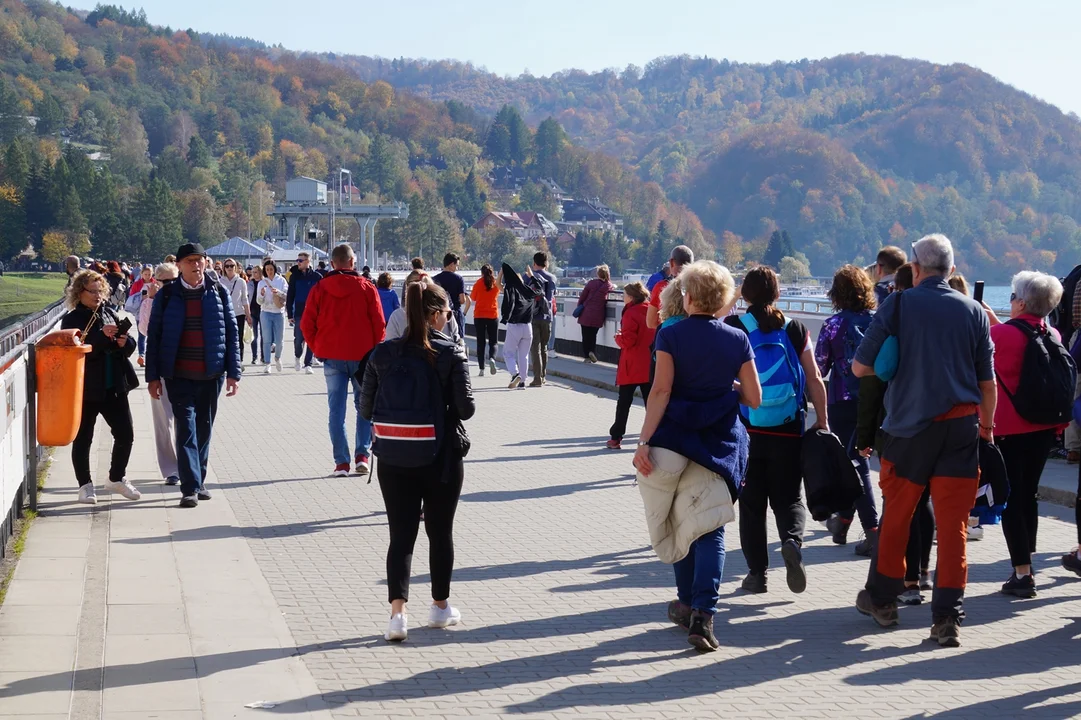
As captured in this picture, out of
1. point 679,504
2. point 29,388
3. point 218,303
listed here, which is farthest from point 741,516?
point 29,388

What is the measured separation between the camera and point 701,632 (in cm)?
589

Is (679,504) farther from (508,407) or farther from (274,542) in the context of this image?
(508,407)

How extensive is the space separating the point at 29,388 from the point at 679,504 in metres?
4.94

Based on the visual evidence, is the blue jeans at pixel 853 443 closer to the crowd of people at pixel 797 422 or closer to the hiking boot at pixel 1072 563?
the crowd of people at pixel 797 422

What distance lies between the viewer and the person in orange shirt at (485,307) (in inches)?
781

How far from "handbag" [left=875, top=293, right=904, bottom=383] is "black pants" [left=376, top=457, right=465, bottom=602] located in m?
1.95

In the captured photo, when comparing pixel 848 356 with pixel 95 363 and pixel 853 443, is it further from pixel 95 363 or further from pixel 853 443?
pixel 95 363

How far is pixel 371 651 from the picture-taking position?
5.88 meters

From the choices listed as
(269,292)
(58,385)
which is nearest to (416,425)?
(58,385)

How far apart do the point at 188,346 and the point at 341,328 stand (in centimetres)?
167

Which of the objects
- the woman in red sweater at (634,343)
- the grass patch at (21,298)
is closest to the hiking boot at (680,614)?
the woman in red sweater at (634,343)

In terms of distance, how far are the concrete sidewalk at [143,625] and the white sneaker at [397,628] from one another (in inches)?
16.3

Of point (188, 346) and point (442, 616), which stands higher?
point (188, 346)

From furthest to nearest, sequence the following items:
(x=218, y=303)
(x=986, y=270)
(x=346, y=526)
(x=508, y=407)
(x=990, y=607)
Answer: (x=986, y=270), (x=508, y=407), (x=218, y=303), (x=346, y=526), (x=990, y=607)
